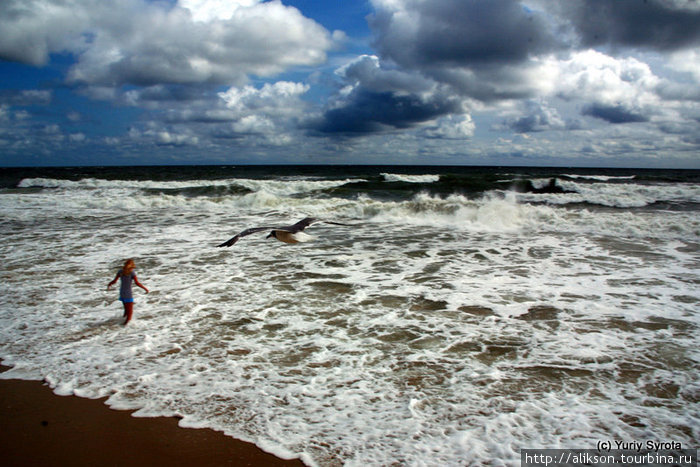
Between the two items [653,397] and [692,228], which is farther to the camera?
[692,228]

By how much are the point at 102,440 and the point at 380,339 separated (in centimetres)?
279

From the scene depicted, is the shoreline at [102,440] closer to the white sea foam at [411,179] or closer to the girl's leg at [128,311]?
the girl's leg at [128,311]

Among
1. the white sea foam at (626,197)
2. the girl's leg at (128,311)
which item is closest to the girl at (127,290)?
the girl's leg at (128,311)

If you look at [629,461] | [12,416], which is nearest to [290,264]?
[12,416]

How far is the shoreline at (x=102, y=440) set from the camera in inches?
115

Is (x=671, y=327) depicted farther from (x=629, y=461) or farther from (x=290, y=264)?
(x=290, y=264)

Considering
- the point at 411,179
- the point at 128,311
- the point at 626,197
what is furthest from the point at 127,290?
the point at 411,179

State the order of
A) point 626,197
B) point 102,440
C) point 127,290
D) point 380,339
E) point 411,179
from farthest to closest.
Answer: point 411,179 < point 626,197 < point 127,290 < point 380,339 < point 102,440

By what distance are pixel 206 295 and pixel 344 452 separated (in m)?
4.17

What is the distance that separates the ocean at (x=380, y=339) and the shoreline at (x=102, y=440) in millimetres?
120

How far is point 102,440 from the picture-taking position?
312cm

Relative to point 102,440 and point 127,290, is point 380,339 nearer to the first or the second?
point 102,440

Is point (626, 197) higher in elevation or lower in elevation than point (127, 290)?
higher

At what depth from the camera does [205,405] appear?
3.58m
